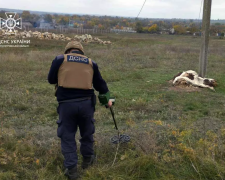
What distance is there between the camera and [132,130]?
186 inches

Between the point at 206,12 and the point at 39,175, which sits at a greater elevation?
the point at 206,12

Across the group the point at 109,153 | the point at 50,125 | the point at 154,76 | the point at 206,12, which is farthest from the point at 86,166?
the point at 154,76

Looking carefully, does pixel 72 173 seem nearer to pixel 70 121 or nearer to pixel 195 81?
pixel 70 121

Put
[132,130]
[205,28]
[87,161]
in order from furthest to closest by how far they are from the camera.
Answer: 1. [205,28]
2. [132,130]
3. [87,161]

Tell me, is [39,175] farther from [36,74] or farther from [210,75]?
[210,75]

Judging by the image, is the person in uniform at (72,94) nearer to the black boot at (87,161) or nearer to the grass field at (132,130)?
the black boot at (87,161)

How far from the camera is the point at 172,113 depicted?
20.8 ft

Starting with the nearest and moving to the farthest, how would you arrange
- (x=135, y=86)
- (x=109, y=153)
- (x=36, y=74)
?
(x=109, y=153) → (x=135, y=86) → (x=36, y=74)

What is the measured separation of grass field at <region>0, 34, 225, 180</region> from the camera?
3256 mm

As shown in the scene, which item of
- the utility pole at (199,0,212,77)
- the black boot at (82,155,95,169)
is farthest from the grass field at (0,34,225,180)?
the utility pole at (199,0,212,77)

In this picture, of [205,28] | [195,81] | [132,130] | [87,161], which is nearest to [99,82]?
[87,161]

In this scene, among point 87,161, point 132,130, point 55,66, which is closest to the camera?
point 55,66

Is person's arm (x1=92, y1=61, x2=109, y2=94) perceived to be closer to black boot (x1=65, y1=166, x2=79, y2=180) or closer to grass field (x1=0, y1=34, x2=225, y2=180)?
grass field (x1=0, y1=34, x2=225, y2=180)

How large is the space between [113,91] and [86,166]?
540cm
